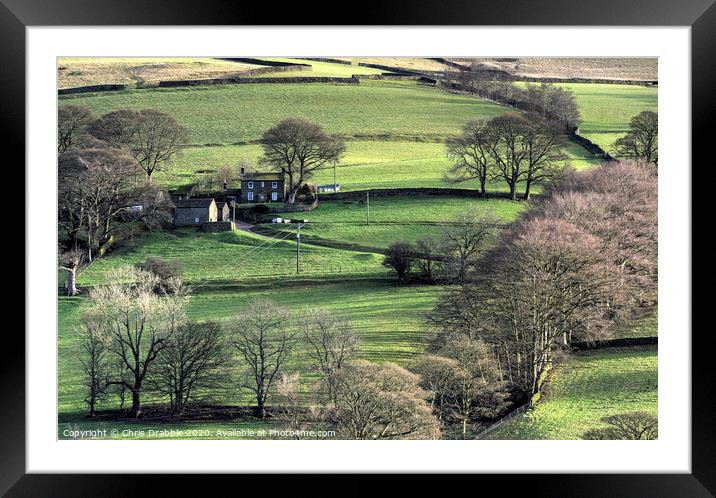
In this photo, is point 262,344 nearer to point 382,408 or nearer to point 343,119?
point 382,408

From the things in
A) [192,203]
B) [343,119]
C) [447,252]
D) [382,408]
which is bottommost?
[382,408]

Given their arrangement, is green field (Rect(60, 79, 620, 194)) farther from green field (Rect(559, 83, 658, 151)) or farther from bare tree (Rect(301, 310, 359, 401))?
bare tree (Rect(301, 310, 359, 401))

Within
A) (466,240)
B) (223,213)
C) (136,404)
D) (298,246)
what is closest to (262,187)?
(223,213)

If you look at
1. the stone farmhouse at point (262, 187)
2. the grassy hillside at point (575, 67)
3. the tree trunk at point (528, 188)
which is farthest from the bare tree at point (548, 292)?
the stone farmhouse at point (262, 187)

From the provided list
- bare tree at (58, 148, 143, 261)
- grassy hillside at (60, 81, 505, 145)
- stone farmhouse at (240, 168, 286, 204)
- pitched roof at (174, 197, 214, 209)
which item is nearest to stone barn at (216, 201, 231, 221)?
pitched roof at (174, 197, 214, 209)

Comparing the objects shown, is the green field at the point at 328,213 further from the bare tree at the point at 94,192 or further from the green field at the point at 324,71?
the bare tree at the point at 94,192
